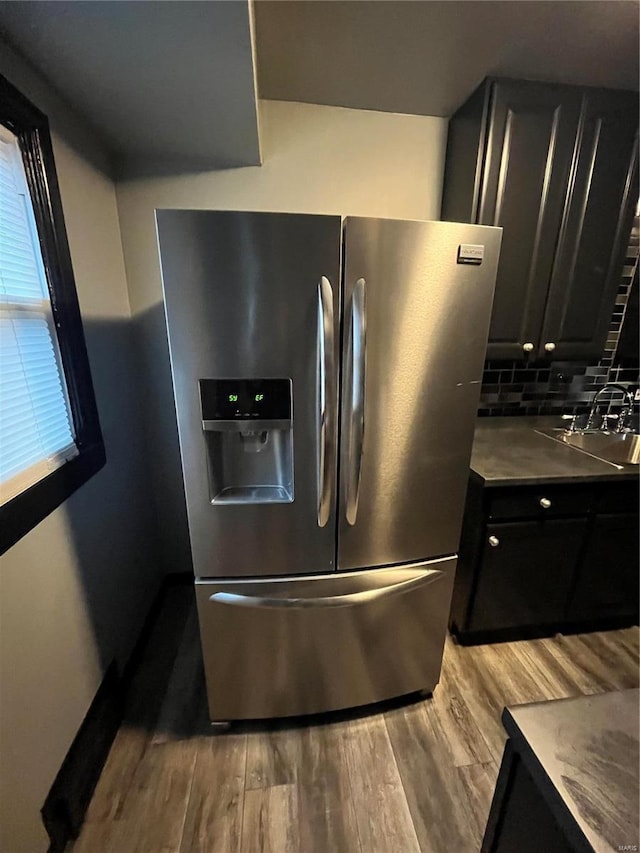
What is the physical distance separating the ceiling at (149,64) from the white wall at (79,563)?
13cm

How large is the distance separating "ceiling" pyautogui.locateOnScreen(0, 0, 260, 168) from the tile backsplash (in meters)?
1.66

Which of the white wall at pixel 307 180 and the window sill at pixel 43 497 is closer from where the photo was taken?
the window sill at pixel 43 497

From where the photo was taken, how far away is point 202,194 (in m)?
1.72

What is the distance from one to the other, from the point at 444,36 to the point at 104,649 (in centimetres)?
249

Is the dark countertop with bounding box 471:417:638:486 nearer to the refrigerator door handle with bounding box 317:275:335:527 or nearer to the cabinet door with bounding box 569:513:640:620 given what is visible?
the cabinet door with bounding box 569:513:640:620

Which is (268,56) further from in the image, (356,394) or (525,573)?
(525,573)

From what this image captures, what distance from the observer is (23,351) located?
110 centimetres

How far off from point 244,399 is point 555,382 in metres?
1.91

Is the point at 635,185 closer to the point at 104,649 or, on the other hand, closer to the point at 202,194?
the point at 202,194

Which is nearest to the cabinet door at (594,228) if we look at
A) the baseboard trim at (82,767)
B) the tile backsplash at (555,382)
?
the tile backsplash at (555,382)

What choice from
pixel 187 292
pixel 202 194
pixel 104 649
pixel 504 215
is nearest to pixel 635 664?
pixel 504 215

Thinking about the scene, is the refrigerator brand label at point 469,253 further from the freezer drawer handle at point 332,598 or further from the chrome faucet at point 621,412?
the chrome faucet at point 621,412

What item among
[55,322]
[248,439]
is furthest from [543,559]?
[55,322]

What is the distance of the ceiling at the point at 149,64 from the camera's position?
2.75 feet
